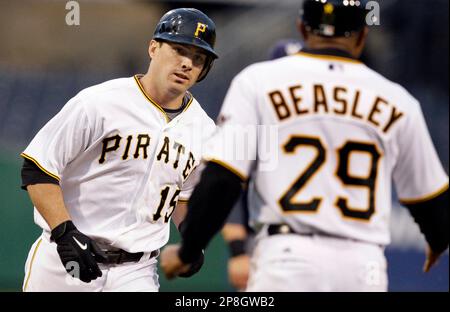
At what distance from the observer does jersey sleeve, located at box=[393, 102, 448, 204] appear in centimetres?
345

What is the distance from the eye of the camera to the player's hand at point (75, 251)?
160 inches

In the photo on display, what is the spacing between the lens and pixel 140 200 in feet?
14.2

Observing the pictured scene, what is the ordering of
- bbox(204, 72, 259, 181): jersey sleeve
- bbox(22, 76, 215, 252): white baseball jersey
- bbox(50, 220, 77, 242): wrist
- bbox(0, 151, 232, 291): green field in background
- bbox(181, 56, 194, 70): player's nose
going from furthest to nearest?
bbox(0, 151, 232, 291): green field in background < bbox(181, 56, 194, 70): player's nose < bbox(22, 76, 215, 252): white baseball jersey < bbox(50, 220, 77, 242): wrist < bbox(204, 72, 259, 181): jersey sleeve

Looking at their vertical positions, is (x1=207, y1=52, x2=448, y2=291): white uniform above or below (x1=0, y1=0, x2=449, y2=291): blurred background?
above

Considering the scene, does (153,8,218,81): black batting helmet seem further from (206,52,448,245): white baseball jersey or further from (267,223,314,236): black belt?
(267,223,314,236): black belt

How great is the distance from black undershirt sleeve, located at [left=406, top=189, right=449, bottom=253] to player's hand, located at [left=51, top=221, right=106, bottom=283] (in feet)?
4.70

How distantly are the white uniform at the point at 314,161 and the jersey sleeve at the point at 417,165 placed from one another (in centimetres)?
4

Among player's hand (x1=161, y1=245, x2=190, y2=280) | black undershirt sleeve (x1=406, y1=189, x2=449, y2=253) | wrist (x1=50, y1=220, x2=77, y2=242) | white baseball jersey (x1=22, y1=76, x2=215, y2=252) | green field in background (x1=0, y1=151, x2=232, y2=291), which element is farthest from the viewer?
green field in background (x1=0, y1=151, x2=232, y2=291)

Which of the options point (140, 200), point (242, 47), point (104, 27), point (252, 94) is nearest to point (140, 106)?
point (140, 200)

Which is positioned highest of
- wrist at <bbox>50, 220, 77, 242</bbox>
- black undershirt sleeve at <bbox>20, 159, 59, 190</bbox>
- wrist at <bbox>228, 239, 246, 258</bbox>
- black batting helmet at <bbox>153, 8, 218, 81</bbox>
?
black batting helmet at <bbox>153, 8, 218, 81</bbox>

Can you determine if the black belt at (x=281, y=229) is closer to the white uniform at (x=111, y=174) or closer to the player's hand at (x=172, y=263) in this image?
the player's hand at (x=172, y=263)

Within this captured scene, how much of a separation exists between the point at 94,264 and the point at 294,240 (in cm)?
113

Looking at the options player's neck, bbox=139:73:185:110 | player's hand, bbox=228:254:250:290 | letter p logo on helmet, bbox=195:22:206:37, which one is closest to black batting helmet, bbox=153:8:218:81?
letter p logo on helmet, bbox=195:22:206:37

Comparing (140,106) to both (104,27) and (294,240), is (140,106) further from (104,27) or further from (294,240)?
(104,27)
